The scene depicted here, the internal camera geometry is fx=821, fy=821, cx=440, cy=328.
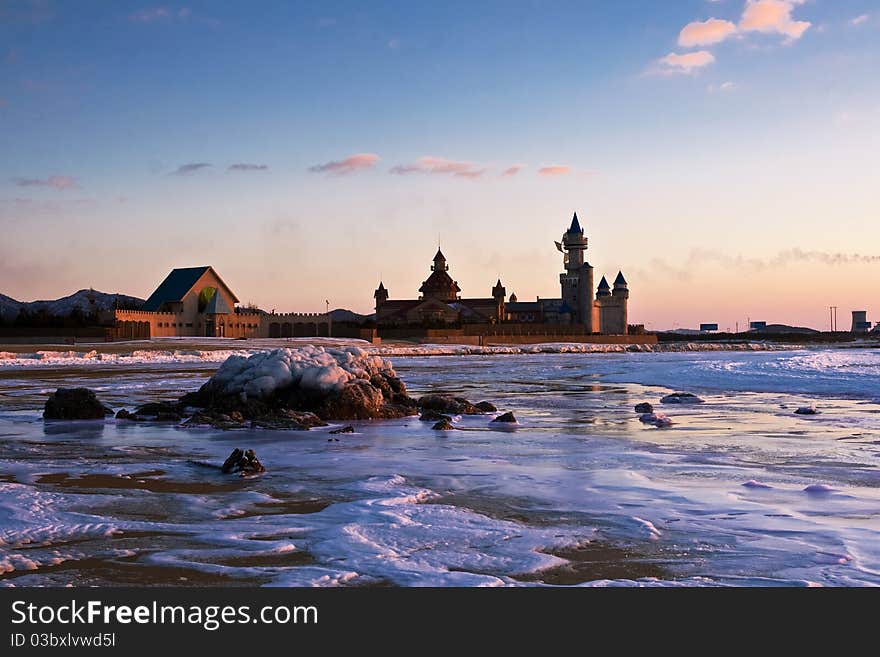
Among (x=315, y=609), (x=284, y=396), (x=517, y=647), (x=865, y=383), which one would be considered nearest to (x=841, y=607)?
(x=517, y=647)

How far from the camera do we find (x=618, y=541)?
5.75 m

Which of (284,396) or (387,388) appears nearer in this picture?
(284,396)

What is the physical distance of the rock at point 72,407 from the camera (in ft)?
48.2

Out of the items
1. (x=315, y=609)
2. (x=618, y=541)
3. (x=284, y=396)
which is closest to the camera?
(x=315, y=609)

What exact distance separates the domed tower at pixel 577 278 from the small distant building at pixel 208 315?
48.4m

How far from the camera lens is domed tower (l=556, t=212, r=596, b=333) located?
132m

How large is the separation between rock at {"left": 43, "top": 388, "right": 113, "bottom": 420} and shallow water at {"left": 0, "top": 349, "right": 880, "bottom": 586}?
0.48m

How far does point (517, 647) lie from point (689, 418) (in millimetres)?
11568

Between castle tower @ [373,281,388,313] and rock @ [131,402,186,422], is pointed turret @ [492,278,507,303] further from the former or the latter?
rock @ [131,402,186,422]

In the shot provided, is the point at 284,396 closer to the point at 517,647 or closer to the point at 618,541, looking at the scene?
the point at 618,541

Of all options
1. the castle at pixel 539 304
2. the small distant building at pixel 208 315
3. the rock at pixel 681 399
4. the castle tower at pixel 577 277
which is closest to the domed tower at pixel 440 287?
the castle at pixel 539 304

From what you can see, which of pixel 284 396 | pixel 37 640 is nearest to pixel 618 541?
pixel 37 640

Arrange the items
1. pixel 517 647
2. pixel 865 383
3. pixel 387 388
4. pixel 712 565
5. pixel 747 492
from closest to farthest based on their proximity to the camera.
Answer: pixel 517 647 < pixel 712 565 < pixel 747 492 < pixel 387 388 < pixel 865 383

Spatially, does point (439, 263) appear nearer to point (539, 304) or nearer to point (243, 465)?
point (539, 304)
